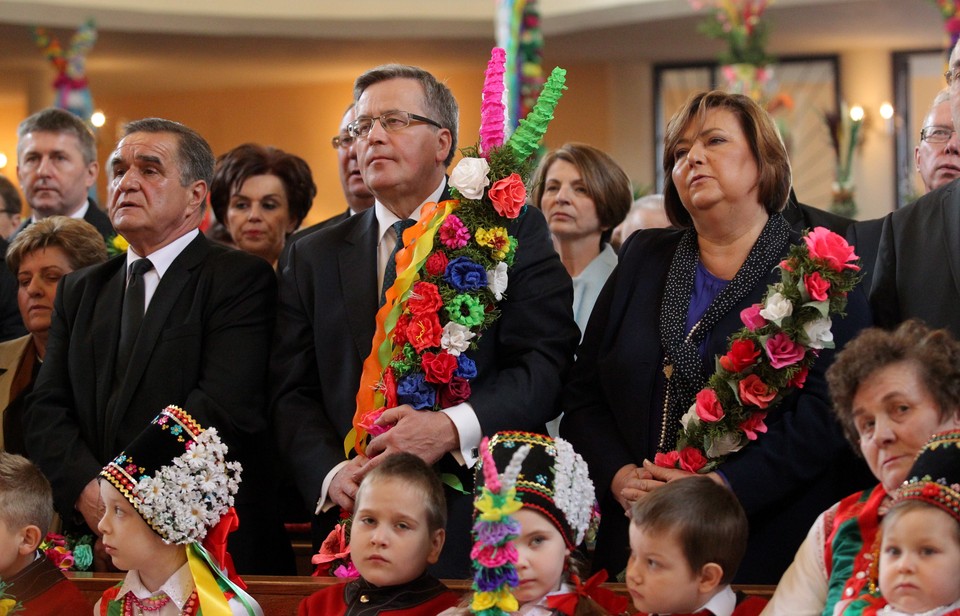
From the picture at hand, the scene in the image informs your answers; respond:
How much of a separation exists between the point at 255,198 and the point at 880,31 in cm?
948

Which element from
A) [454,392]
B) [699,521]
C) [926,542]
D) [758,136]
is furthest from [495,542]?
[758,136]

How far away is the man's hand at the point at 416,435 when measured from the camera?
10.9ft

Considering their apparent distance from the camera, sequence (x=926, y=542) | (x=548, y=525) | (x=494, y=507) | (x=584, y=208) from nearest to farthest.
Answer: (x=926, y=542) < (x=494, y=507) < (x=548, y=525) < (x=584, y=208)

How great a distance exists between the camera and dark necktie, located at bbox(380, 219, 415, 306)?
3.64m

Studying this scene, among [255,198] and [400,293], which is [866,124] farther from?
[400,293]

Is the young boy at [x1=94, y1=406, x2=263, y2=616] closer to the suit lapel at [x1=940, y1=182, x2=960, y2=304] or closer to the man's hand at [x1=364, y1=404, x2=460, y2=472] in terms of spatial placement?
the man's hand at [x1=364, y1=404, x2=460, y2=472]

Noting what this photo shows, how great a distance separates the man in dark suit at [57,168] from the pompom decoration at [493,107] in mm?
2429

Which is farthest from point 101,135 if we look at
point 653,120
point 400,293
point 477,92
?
point 400,293

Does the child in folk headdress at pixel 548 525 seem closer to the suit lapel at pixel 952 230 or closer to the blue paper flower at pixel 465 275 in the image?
the blue paper flower at pixel 465 275

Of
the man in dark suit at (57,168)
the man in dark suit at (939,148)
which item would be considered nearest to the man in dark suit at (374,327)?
the man in dark suit at (939,148)

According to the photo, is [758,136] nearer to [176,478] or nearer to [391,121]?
[391,121]

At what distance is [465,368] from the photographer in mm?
3420

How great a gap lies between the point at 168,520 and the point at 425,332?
80 centimetres

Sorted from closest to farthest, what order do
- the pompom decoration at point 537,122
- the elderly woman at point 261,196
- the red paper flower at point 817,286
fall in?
the red paper flower at point 817,286 < the pompom decoration at point 537,122 < the elderly woman at point 261,196
